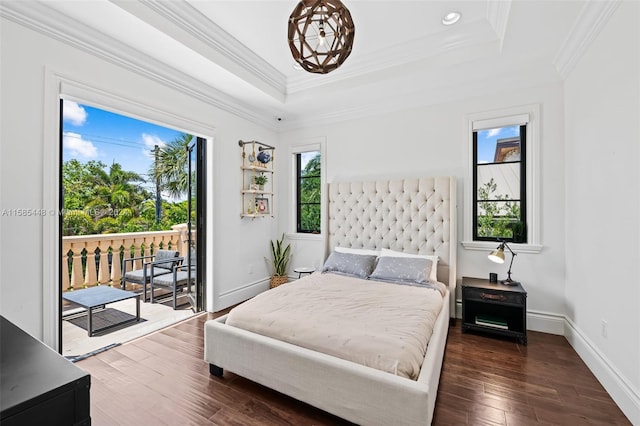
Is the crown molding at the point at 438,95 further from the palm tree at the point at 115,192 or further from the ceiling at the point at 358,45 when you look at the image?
the palm tree at the point at 115,192

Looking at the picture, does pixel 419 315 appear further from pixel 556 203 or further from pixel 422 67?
pixel 422 67

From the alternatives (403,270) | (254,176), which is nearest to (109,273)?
(254,176)

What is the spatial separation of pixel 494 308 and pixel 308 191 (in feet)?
9.52

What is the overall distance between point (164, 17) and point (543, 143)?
375 cm

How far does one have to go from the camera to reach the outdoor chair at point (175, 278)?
12.3 ft

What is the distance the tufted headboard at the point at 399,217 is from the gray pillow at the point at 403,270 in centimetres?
36

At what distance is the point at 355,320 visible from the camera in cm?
206

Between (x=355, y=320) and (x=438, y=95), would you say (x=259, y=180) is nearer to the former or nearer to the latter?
(x=438, y=95)

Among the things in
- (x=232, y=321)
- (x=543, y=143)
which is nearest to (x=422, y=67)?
(x=543, y=143)

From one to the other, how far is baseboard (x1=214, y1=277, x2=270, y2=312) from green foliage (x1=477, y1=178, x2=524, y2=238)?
120 inches

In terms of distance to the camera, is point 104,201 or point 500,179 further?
point 104,201

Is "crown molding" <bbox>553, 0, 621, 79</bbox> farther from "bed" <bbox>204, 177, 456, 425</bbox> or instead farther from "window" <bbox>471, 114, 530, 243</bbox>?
"bed" <bbox>204, 177, 456, 425</bbox>

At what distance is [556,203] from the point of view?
296 cm

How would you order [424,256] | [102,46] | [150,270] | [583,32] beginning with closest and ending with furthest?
[583,32] → [102,46] → [424,256] → [150,270]
